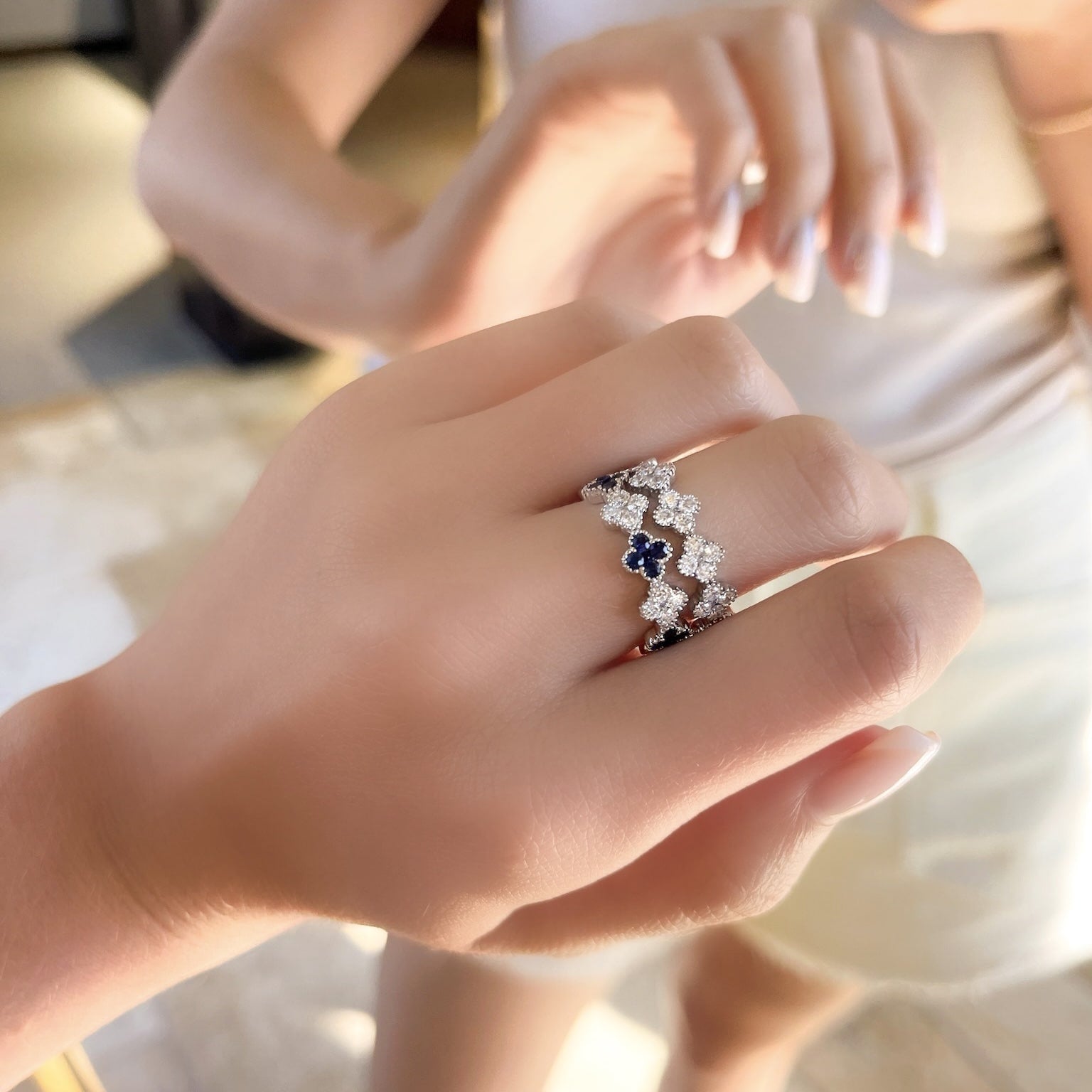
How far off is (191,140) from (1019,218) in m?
0.54

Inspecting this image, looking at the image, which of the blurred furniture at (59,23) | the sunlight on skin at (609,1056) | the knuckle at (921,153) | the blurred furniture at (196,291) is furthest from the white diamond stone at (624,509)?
the blurred furniture at (59,23)

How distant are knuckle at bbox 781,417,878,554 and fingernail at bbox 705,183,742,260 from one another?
142 millimetres

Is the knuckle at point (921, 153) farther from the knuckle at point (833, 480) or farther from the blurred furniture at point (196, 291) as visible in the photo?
the blurred furniture at point (196, 291)

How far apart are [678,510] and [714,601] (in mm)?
36

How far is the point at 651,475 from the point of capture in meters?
0.34

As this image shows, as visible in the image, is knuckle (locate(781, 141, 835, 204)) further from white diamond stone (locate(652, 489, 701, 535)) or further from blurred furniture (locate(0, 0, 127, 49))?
blurred furniture (locate(0, 0, 127, 49))

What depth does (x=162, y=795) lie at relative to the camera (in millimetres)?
379

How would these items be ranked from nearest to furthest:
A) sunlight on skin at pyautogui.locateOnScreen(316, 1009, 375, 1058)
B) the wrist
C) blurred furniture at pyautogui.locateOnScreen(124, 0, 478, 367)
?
the wrist < sunlight on skin at pyautogui.locateOnScreen(316, 1009, 375, 1058) < blurred furniture at pyautogui.locateOnScreen(124, 0, 478, 367)

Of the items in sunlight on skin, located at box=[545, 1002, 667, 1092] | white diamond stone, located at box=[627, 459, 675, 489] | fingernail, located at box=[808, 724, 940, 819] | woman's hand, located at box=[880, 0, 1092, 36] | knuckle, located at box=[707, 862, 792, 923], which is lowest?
sunlight on skin, located at box=[545, 1002, 667, 1092]

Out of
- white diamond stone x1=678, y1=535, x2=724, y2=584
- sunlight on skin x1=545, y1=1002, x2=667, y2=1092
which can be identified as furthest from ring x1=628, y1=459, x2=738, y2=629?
sunlight on skin x1=545, y1=1002, x2=667, y2=1092

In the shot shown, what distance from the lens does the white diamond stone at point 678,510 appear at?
0.33 m

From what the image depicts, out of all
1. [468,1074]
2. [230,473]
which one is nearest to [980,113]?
[468,1074]

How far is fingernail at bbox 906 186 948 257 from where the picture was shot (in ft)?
1.45

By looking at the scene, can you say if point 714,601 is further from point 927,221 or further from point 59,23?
point 59,23
